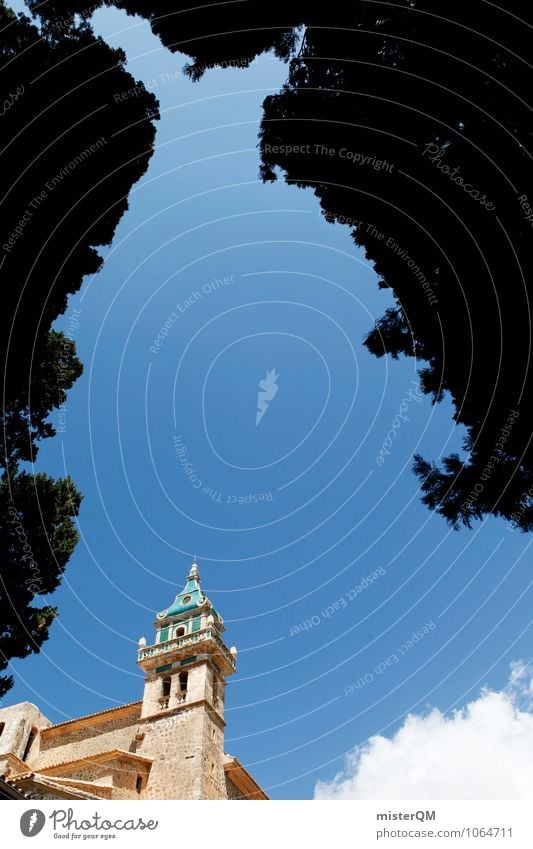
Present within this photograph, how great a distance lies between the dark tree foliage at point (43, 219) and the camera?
40.3ft

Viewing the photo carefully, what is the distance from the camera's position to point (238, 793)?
27.2 meters

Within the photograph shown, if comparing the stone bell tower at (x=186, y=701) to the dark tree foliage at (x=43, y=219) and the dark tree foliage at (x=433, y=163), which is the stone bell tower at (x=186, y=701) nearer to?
the dark tree foliage at (x=43, y=219)

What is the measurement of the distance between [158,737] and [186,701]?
1800 mm

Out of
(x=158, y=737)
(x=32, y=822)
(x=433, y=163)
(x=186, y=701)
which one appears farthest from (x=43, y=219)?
(x=158, y=737)

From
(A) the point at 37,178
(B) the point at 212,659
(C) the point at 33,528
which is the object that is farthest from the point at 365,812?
(B) the point at 212,659

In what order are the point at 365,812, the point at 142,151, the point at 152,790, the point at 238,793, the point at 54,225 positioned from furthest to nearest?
the point at 238,793, the point at 152,790, the point at 142,151, the point at 54,225, the point at 365,812

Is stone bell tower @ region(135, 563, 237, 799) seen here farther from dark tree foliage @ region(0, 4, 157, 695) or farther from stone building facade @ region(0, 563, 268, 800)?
dark tree foliage @ region(0, 4, 157, 695)

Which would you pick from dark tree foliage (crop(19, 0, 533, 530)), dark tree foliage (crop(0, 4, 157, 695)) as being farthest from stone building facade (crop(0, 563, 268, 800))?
dark tree foliage (crop(19, 0, 533, 530))

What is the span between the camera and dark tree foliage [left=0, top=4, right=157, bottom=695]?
12.3m

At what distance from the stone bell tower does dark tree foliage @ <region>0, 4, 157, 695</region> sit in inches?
514

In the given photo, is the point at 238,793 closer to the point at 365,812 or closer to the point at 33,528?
the point at 33,528

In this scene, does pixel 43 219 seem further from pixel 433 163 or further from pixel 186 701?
pixel 186 701

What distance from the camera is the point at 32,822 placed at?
8.42 metres

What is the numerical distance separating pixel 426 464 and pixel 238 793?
21.5m
